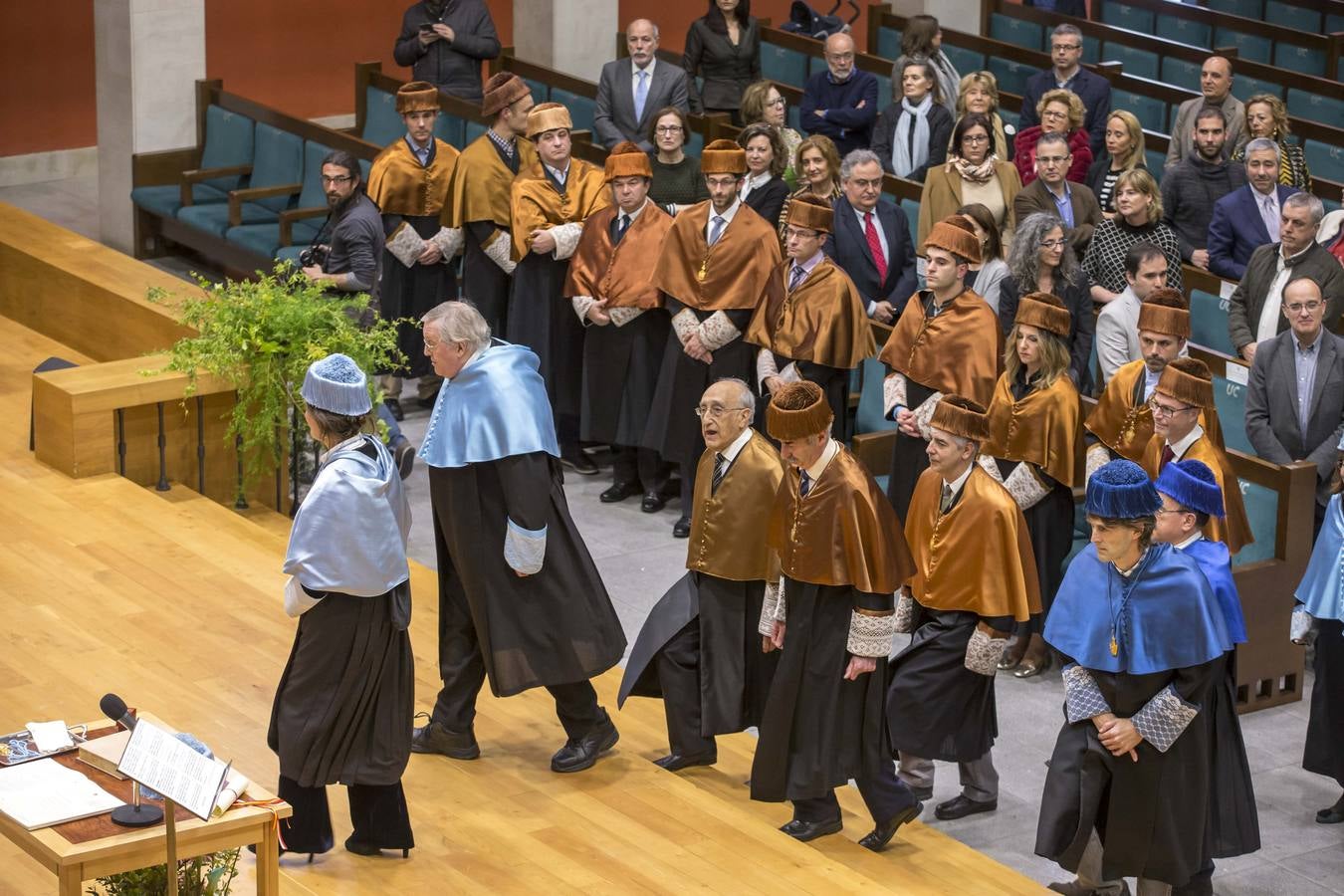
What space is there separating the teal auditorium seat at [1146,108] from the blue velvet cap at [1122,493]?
24.1 feet

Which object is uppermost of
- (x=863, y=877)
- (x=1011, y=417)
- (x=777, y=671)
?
(x=1011, y=417)

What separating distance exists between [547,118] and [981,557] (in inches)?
147

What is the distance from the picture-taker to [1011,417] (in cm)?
729

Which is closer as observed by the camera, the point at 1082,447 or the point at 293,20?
the point at 1082,447

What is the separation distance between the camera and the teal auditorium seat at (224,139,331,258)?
36.2 ft

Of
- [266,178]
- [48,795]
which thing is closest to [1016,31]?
[266,178]

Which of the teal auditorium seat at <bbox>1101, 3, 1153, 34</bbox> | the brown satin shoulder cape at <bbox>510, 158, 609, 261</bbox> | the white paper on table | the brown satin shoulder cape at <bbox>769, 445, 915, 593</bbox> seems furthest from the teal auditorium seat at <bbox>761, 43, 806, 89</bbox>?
the white paper on table

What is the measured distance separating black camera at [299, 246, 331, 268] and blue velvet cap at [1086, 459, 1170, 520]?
4.67m

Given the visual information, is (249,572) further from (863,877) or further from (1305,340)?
(1305,340)

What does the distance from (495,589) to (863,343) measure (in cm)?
251

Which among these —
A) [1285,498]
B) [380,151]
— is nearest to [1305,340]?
[1285,498]

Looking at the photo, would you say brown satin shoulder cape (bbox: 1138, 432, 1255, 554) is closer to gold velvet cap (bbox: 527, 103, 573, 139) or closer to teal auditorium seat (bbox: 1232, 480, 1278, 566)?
teal auditorium seat (bbox: 1232, 480, 1278, 566)

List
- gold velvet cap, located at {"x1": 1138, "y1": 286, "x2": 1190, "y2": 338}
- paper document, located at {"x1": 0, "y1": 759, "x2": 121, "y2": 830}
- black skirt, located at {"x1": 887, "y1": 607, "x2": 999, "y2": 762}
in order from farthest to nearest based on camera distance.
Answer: gold velvet cap, located at {"x1": 1138, "y1": 286, "x2": 1190, "y2": 338} < black skirt, located at {"x1": 887, "y1": 607, "x2": 999, "y2": 762} < paper document, located at {"x1": 0, "y1": 759, "x2": 121, "y2": 830}

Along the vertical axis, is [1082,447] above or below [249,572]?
above
